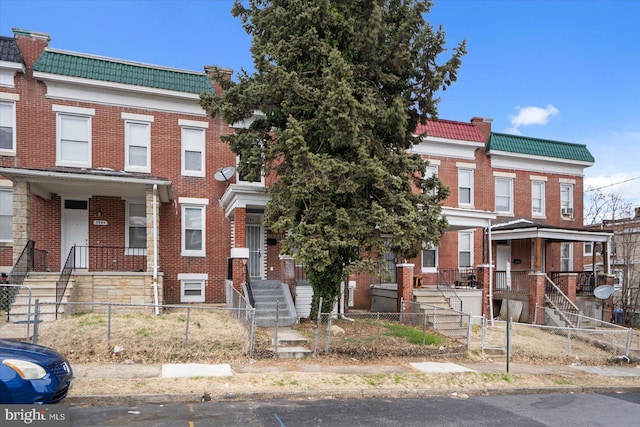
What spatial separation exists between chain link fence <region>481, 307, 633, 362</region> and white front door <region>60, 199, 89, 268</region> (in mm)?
13459

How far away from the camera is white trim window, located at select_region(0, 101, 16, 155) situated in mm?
16203

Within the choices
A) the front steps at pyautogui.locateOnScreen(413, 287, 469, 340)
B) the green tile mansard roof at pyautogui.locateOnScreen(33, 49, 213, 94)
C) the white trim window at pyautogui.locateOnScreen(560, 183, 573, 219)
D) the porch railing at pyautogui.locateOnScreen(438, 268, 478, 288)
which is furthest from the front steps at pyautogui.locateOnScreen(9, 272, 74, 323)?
the white trim window at pyautogui.locateOnScreen(560, 183, 573, 219)

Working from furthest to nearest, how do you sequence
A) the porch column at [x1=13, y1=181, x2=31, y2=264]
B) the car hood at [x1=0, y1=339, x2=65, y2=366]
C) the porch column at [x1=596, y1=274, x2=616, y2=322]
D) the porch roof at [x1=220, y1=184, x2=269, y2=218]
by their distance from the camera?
the porch column at [x1=596, y1=274, x2=616, y2=322] < the porch roof at [x1=220, y1=184, x2=269, y2=218] < the porch column at [x1=13, y1=181, x2=31, y2=264] < the car hood at [x1=0, y1=339, x2=65, y2=366]

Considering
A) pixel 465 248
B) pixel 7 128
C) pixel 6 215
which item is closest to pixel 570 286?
pixel 465 248

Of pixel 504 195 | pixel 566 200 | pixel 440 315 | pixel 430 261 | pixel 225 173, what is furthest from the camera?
Answer: pixel 566 200

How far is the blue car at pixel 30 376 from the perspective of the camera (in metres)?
5.74

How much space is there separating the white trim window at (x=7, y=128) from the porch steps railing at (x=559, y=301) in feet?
66.0

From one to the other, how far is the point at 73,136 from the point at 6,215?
11.3 ft

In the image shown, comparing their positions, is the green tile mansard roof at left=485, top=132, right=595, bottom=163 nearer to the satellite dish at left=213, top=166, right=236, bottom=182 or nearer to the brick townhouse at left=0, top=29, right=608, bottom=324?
the brick townhouse at left=0, top=29, right=608, bottom=324

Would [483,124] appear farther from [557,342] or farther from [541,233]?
[557,342]

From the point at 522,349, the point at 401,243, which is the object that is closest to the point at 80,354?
the point at 401,243

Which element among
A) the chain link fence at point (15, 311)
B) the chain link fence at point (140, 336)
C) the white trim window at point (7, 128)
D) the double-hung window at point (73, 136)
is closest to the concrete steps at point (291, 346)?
the chain link fence at point (140, 336)

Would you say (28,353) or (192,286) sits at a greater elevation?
(28,353)

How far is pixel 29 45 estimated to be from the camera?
1652 centimetres
